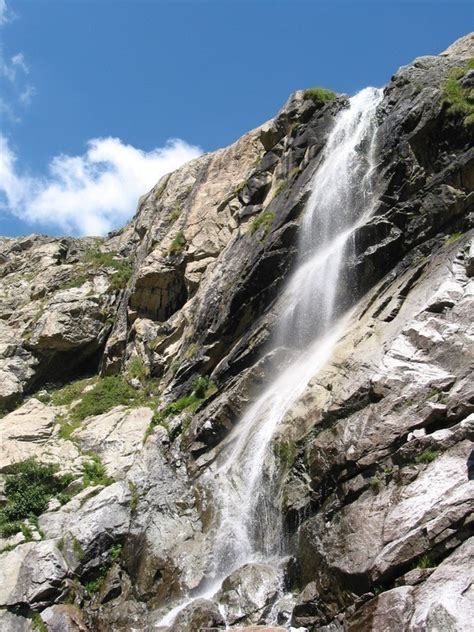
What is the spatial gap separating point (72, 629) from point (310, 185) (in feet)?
58.1

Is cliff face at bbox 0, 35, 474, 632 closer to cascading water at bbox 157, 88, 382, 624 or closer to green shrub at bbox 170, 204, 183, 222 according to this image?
green shrub at bbox 170, 204, 183, 222

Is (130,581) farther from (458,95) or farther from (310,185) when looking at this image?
(458,95)

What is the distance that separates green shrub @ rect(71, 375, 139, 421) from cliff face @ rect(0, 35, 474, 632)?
0.14 metres

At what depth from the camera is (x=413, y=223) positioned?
18844 mm

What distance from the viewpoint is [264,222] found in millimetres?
24859

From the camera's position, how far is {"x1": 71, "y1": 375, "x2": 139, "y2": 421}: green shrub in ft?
85.2

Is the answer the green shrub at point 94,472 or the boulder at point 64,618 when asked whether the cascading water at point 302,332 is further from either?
the green shrub at point 94,472

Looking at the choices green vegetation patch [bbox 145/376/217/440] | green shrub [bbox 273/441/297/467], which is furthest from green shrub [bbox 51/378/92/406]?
green shrub [bbox 273/441/297/467]

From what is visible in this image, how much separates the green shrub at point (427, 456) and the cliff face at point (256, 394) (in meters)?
0.03

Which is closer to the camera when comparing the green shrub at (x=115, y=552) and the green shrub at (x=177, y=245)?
the green shrub at (x=115, y=552)

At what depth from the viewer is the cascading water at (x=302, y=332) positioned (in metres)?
14.4

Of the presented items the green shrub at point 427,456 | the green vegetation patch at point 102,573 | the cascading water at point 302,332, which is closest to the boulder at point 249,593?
the cascading water at point 302,332

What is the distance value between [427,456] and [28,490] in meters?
13.6

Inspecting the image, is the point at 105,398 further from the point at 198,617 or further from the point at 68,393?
the point at 198,617
